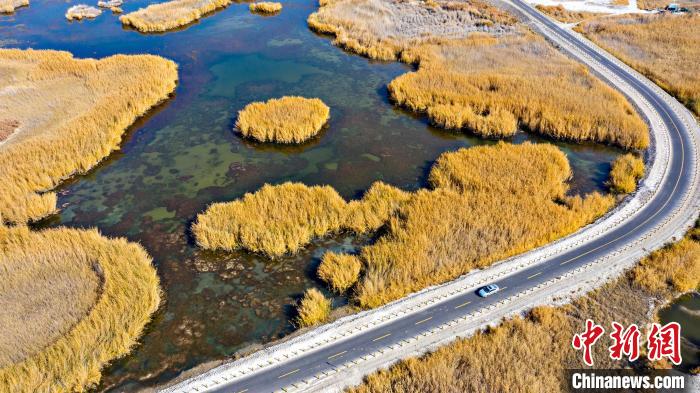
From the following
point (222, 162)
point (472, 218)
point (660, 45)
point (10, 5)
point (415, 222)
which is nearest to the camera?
point (415, 222)

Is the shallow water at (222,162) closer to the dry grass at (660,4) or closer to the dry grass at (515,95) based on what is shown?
the dry grass at (515,95)

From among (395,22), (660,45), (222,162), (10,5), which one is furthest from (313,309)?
(10,5)

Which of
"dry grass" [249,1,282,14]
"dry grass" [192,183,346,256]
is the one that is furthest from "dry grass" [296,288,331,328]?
"dry grass" [249,1,282,14]

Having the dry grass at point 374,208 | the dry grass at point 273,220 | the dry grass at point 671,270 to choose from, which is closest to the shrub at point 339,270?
the dry grass at point 273,220

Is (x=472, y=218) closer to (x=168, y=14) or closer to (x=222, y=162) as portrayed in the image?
(x=222, y=162)

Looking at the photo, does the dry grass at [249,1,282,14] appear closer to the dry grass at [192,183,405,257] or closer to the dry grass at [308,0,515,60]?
the dry grass at [308,0,515,60]
